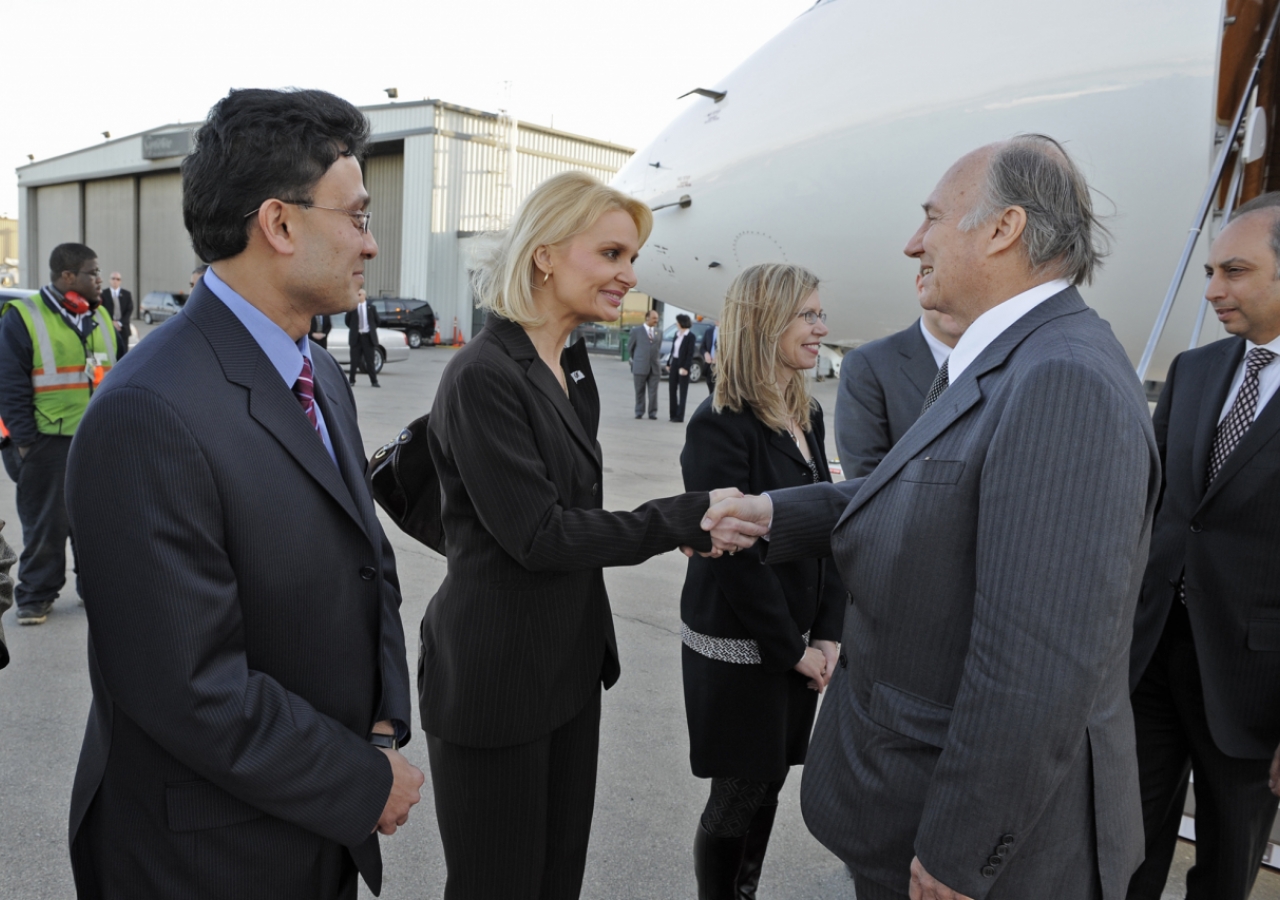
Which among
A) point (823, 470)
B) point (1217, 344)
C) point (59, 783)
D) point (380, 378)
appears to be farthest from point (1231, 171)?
point (380, 378)

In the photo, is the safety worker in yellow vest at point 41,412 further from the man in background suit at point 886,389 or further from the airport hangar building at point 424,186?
the airport hangar building at point 424,186

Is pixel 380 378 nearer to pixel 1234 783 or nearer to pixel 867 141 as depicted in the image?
pixel 867 141

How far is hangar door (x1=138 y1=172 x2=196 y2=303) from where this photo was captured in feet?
136

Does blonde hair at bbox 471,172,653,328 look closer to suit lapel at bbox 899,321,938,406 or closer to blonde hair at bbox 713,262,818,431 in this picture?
blonde hair at bbox 713,262,818,431

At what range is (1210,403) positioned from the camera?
2.50 m

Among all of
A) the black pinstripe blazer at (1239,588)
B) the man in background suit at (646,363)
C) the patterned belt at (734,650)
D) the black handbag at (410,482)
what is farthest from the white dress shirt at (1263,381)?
the man in background suit at (646,363)

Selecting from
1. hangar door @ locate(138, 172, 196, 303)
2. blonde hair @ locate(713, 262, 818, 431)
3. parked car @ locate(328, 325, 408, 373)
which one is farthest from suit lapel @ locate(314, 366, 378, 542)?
hangar door @ locate(138, 172, 196, 303)

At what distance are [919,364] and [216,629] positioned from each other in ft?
8.17

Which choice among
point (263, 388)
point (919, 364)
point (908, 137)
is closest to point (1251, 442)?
point (919, 364)

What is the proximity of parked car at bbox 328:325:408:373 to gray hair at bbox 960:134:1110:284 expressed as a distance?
67.1ft

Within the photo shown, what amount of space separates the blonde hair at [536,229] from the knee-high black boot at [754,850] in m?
1.60

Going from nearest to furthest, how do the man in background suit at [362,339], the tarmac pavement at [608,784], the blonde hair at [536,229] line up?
the blonde hair at [536,229] → the tarmac pavement at [608,784] → the man in background suit at [362,339]

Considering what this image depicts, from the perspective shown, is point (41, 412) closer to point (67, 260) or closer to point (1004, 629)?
point (67, 260)

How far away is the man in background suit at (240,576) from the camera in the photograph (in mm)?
1289
